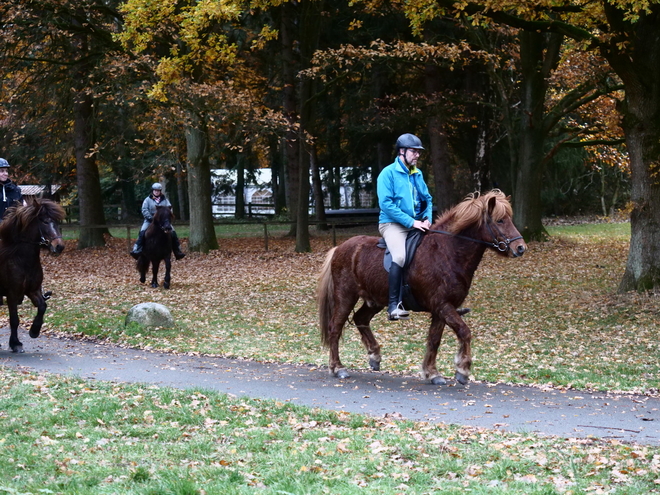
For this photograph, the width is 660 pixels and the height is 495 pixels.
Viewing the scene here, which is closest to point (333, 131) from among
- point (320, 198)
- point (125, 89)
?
point (320, 198)

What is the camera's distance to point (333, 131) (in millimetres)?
36750

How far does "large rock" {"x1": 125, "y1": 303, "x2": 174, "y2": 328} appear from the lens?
14.8 m

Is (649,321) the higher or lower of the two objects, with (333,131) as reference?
lower

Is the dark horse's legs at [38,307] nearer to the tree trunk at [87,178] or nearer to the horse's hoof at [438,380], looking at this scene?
the horse's hoof at [438,380]

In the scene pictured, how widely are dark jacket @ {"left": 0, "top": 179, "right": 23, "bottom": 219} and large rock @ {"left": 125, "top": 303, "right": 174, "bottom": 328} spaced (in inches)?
116

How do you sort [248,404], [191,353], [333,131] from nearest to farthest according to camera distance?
[248,404] < [191,353] < [333,131]

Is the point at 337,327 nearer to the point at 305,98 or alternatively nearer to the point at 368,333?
the point at 368,333

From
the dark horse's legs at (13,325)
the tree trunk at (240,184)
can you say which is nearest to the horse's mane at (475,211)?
the dark horse's legs at (13,325)

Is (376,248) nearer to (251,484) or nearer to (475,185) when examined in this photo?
(251,484)

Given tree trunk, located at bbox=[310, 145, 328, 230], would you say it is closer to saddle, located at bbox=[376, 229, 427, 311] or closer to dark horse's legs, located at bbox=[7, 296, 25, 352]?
dark horse's legs, located at bbox=[7, 296, 25, 352]

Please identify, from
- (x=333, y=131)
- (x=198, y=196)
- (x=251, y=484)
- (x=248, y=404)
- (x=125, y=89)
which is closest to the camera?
(x=251, y=484)

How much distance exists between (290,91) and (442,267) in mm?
23552

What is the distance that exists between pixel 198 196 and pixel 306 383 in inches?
809

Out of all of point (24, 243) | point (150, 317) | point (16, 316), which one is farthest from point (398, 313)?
point (150, 317)
